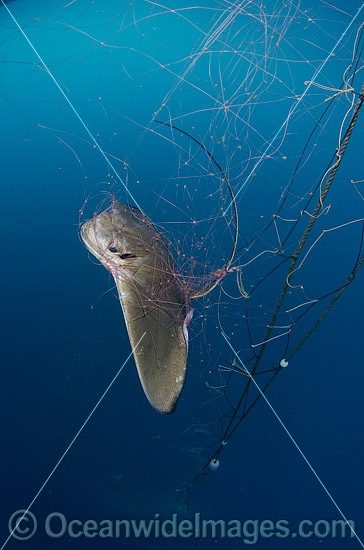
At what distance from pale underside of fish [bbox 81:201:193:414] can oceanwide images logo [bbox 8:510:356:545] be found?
0.53m

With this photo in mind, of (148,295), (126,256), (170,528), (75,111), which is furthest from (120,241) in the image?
(170,528)

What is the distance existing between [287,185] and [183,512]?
1675 mm

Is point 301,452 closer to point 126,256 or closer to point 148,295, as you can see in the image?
point 148,295

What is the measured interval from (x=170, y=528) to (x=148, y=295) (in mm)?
980

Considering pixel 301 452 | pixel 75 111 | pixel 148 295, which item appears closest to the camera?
pixel 148 295

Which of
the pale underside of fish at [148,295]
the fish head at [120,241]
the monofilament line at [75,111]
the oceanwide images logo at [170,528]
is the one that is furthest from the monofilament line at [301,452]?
the monofilament line at [75,111]

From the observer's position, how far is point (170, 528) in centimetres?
165

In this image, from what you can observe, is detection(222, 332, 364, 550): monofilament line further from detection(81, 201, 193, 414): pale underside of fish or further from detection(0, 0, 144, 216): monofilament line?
detection(0, 0, 144, 216): monofilament line

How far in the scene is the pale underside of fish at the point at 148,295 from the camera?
1.50m

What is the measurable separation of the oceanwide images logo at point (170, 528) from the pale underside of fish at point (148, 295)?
1.72 ft

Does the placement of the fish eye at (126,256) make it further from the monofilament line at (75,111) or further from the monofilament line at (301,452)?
the monofilament line at (301,452)

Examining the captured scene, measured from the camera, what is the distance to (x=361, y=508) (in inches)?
67.2

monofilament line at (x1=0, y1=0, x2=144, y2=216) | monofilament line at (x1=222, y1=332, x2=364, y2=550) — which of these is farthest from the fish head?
→ monofilament line at (x1=222, y1=332, x2=364, y2=550)

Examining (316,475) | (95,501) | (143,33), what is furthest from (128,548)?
(143,33)
